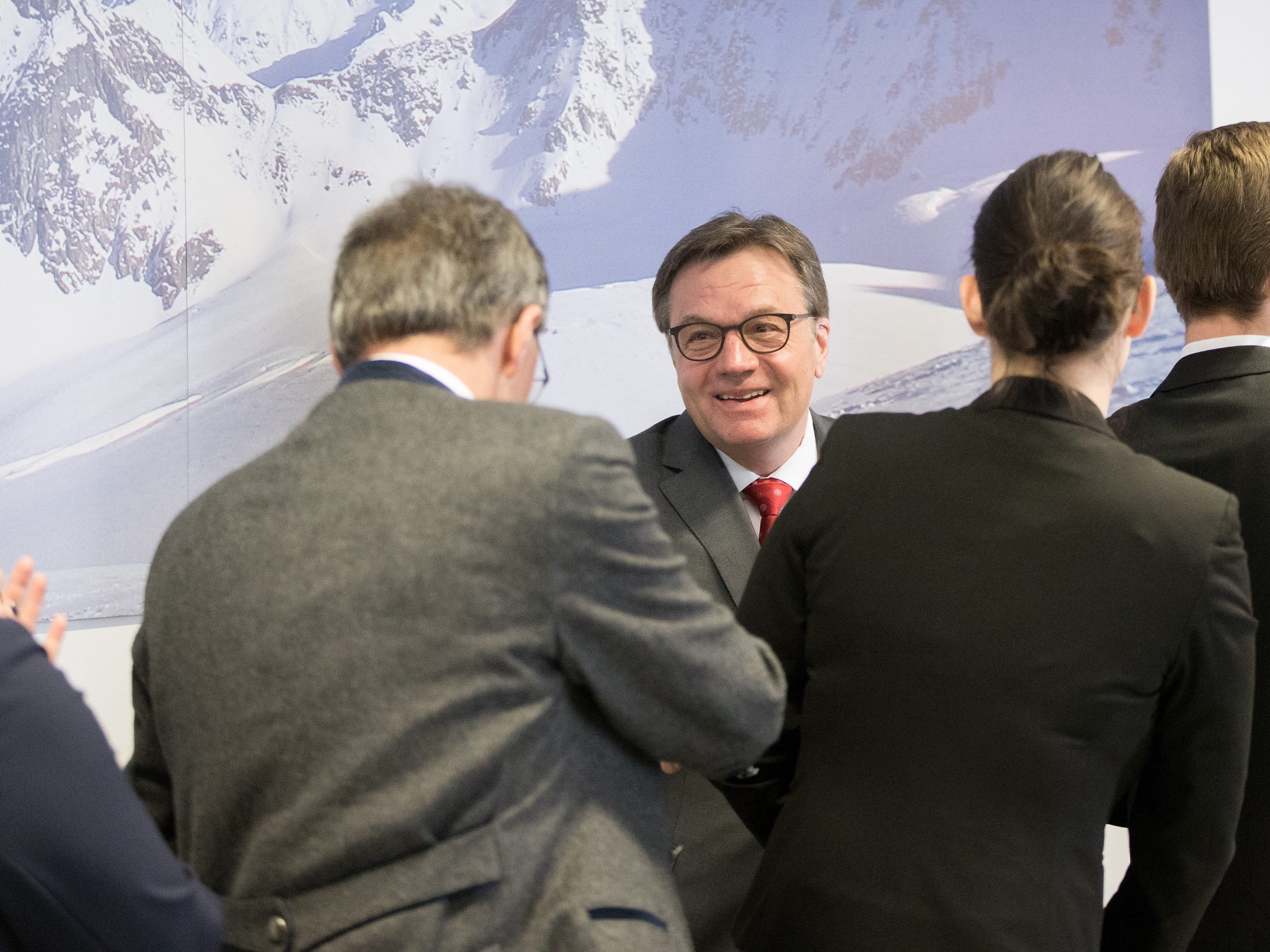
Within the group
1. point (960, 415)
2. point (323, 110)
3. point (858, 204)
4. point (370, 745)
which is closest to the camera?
point (370, 745)

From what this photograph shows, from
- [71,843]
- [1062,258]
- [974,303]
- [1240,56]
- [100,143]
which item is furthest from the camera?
[1240,56]

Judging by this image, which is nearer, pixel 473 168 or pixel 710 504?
pixel 710 504

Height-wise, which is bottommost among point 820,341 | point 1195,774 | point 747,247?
point 1195,774

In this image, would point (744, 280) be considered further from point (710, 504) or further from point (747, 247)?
point (710, 504)

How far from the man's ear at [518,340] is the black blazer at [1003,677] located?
38 cm

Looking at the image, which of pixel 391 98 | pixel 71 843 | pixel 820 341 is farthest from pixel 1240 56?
pixel 71 843

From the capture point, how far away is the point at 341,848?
1.03 meters

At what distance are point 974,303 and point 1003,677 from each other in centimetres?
43

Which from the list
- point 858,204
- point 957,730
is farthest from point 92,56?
point 957,730

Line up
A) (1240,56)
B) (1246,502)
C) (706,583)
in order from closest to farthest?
1. (1246,502)
2. (706,583)
3. (1240,56)

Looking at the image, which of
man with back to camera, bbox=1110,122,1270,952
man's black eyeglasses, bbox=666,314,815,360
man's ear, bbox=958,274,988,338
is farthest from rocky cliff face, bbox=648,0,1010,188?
man's ear, bbox=958,274,988,338

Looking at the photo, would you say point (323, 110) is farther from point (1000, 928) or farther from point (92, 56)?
point (1000, 928)

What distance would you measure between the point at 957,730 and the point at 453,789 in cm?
52

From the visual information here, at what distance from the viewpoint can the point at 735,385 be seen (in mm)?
2006
